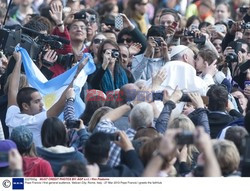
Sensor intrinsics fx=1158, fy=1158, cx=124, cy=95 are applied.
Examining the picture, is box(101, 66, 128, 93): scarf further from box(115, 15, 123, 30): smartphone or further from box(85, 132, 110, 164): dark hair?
box(85, 132, 110, 164): dark hair

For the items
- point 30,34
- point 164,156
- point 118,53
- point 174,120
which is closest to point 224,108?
point 174,120

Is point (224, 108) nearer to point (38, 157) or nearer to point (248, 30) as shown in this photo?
point (38, 157)

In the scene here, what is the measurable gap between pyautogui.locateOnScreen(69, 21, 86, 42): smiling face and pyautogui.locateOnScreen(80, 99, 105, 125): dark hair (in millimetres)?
2520

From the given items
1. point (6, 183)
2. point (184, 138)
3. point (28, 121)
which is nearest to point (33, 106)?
point (28, 121)

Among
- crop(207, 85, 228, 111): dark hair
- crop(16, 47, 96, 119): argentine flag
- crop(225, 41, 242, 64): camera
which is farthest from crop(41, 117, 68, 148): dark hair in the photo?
crop(225, 41, 242, 64): camera

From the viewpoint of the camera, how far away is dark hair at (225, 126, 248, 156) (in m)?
9.39

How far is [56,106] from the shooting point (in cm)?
1084

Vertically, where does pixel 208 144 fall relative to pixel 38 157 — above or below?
above

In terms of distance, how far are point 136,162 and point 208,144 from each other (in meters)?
1.50

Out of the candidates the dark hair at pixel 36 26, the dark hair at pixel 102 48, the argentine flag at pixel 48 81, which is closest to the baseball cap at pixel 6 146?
the argentine flag at pixel 48 81

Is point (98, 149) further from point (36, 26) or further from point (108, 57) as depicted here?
point (36, 26)

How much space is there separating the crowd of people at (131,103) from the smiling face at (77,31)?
0.01m

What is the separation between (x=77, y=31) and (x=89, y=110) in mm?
2627

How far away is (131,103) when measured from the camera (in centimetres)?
1048
